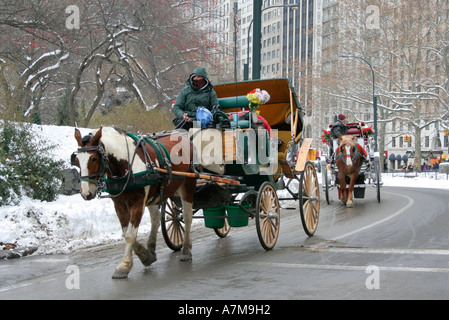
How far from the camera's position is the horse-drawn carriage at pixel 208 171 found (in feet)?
23.2

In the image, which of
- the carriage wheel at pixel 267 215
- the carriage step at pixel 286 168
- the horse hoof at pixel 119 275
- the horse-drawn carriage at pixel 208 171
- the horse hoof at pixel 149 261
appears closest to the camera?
the horse hoof at pixel 119 275

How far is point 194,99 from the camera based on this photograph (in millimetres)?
9242

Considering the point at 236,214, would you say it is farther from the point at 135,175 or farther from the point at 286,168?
the point at 135,175

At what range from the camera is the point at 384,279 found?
6641 mm

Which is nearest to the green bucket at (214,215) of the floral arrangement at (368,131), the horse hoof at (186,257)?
the horse hoof at (186,257)

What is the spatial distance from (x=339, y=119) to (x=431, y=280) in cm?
1184

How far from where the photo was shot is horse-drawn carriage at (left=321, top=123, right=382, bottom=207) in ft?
55.3

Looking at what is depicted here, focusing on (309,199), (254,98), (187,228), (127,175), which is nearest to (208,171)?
(187,228)

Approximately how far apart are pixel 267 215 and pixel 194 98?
Result: 86.5 inches

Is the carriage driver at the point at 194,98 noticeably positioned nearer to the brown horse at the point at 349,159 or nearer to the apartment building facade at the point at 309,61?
the brown horse at the point at 349,159

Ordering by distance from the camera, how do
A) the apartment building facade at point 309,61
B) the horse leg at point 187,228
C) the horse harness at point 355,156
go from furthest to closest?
1. the apartment building facade at point 309,61
2. the horse harness at point 355,156
3. the horse leg at point 187,228

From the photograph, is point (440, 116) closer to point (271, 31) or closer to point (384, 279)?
point (384, 279)

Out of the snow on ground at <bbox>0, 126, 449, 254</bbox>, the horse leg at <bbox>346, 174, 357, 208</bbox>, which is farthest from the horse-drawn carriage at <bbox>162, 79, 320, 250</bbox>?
the horse leg at <bbox>346, 174, 357, 208</bbox>

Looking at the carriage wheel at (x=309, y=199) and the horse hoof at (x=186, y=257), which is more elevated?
the carriage wheel at (x=309, y=199)
